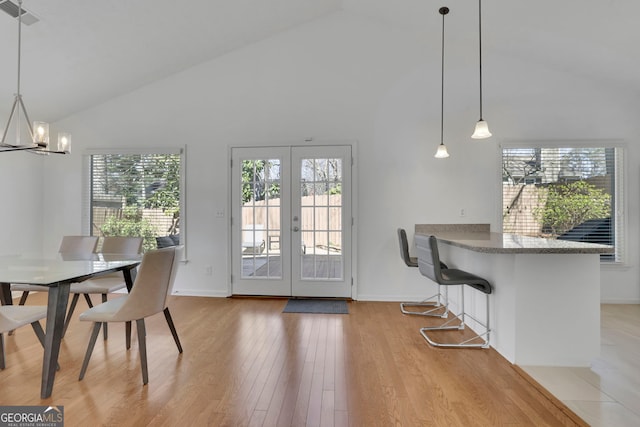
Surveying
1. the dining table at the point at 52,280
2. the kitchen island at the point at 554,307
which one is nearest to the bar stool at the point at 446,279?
the kitchen island at the point at 554,307

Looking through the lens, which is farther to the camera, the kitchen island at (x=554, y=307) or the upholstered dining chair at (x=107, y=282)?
the upholstered dining chair at (x=107, y=282)

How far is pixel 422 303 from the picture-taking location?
3.63 metres

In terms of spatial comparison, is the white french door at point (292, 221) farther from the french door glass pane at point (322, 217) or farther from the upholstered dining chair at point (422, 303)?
the upholstered dining chair at point (422, 303)

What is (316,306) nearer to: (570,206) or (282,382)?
(282,382)

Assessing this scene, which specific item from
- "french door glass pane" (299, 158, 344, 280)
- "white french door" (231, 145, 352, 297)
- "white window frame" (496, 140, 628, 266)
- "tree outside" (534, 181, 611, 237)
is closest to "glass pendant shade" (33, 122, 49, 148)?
"white french door" (231, 145, 352, 297)

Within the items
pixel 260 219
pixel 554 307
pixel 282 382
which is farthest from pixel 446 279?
pixel 260 219

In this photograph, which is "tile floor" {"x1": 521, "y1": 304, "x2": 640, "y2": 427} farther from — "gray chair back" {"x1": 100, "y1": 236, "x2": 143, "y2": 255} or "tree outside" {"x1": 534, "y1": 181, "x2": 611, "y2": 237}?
"gray chair back" {"x1": 100, "y1": 236, "x2": 143, "y2": 255}

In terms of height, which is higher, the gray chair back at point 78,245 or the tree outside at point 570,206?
the tree outside at point 570,206

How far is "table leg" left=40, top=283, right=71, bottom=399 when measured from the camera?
5.74 ft

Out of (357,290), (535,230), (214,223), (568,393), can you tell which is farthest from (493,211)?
(214,223)

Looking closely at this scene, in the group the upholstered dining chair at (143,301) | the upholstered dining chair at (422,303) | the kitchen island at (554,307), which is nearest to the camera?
the upholstered dining chair at (143,301)

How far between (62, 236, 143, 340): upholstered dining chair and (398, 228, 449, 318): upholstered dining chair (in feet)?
8.95

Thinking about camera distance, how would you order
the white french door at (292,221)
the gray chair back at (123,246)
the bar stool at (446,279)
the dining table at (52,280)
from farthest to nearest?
the white french door at (292,221), the gray chair back at (123,246), the bar stool at (446,279), the dining table at (52,280)

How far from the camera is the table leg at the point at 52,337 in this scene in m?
1.75
